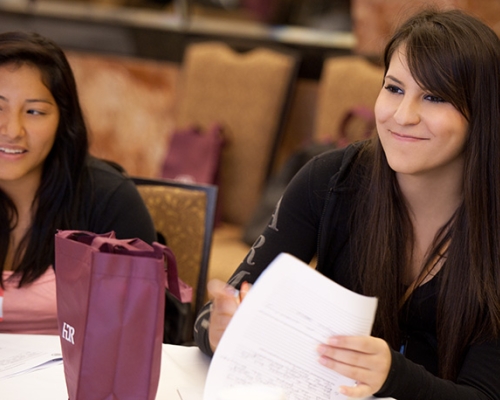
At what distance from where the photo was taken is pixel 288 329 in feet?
3.59

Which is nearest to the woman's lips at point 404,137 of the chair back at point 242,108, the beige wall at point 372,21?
the beige wall at point 372,21

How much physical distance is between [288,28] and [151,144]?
98 cm

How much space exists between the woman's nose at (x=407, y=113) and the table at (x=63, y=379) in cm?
59

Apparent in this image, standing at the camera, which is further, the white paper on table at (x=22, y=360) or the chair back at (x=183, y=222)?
the chair back at (x=183, y=222)

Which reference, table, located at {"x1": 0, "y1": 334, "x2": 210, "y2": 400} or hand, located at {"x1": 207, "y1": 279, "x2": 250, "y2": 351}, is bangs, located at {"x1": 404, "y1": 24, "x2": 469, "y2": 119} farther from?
table, located at {"x1": 0, "y1": 334, "x2": 210, "y2": 400}

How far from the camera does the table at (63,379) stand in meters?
1.27

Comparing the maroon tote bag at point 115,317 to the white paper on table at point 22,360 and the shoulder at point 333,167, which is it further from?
the shoulder at point 333,167

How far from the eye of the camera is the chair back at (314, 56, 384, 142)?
10.9 feet

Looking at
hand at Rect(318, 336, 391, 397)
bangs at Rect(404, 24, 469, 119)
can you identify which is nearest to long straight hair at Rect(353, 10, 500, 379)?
bangs at Rect(404, 24, 469, 119)

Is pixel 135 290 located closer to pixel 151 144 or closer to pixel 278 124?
pixel 278 124

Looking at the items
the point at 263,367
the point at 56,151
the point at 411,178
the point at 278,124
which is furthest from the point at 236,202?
the point at 263,367

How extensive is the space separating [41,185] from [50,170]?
42 millimetres

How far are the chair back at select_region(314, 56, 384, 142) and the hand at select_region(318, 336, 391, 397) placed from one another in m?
2.12

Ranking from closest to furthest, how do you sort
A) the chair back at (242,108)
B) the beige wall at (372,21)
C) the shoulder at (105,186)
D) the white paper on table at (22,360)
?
the white paper on table at (22,360), the shoulder at (105,186), the beige wall at (372,21), the chair back at (242,108)
